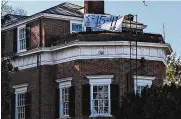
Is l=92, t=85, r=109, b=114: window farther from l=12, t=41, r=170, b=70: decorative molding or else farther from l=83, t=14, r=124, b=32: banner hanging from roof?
l=83, t=14, r=124, b=32: banner hanging from roof

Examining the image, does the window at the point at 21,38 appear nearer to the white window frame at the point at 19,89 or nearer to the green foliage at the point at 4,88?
the white window frame at the point at 19,89

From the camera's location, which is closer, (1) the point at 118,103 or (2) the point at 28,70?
(1) the point at 118,103

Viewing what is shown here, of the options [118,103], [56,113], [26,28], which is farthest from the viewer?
[26,28]

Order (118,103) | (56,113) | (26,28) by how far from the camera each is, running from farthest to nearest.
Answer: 1. (26,28)
2. (56,113)
3. (118,103)

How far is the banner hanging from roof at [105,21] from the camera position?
112ft

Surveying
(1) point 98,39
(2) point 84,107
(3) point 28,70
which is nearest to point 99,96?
(2) point 84,107

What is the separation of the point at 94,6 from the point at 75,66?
16.1 ft

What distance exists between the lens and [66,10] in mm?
38125

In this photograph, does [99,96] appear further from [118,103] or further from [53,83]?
[53,83]

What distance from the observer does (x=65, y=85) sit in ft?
110

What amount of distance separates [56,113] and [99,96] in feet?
11.5

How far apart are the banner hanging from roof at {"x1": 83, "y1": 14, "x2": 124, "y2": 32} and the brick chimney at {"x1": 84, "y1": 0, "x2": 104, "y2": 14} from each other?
1351 millimetres

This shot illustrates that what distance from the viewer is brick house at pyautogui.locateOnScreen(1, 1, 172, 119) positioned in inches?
1268

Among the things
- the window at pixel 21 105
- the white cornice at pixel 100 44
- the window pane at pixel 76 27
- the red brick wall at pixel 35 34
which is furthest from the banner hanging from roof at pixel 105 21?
the window at pixel 21 105
